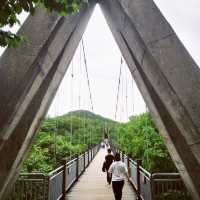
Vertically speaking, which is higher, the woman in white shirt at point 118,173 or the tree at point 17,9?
the tree at point 17,9

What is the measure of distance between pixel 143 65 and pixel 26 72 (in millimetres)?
1723

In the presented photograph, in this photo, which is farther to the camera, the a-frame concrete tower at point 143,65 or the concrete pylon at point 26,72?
the concrete pylon at point 26,72

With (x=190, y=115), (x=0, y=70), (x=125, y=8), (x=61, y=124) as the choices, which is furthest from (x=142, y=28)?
(x=61, y=124)

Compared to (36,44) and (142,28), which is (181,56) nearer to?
(142,28)

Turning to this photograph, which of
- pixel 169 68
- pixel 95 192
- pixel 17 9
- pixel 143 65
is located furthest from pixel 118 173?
pixel 17 9

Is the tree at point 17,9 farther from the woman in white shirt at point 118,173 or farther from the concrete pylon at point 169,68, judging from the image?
the woman in white shirt at point 118,173

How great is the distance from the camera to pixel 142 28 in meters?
4.58

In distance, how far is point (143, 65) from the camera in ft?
16.6

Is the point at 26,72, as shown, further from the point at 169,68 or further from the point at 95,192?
the point at 95,192

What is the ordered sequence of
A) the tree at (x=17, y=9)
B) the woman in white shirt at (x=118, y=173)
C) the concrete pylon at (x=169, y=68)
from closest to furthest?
the tree at (x=17, y=9)
the concrete pylon at (x=169, y=68)
the woman in white shirt at (x=118, y=173)

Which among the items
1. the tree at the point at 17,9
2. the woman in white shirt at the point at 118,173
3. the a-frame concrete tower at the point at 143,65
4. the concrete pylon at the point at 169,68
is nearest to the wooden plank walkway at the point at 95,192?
the woman in white shirt at the point at 118,173

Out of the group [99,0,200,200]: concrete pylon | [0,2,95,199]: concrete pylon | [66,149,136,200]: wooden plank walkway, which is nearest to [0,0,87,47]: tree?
[0,2,95,199]: concrete pylon

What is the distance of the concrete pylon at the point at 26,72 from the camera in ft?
14.6

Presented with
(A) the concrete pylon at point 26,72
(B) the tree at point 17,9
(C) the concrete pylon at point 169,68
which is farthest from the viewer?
(A) the concrete pylon at point 26,72
